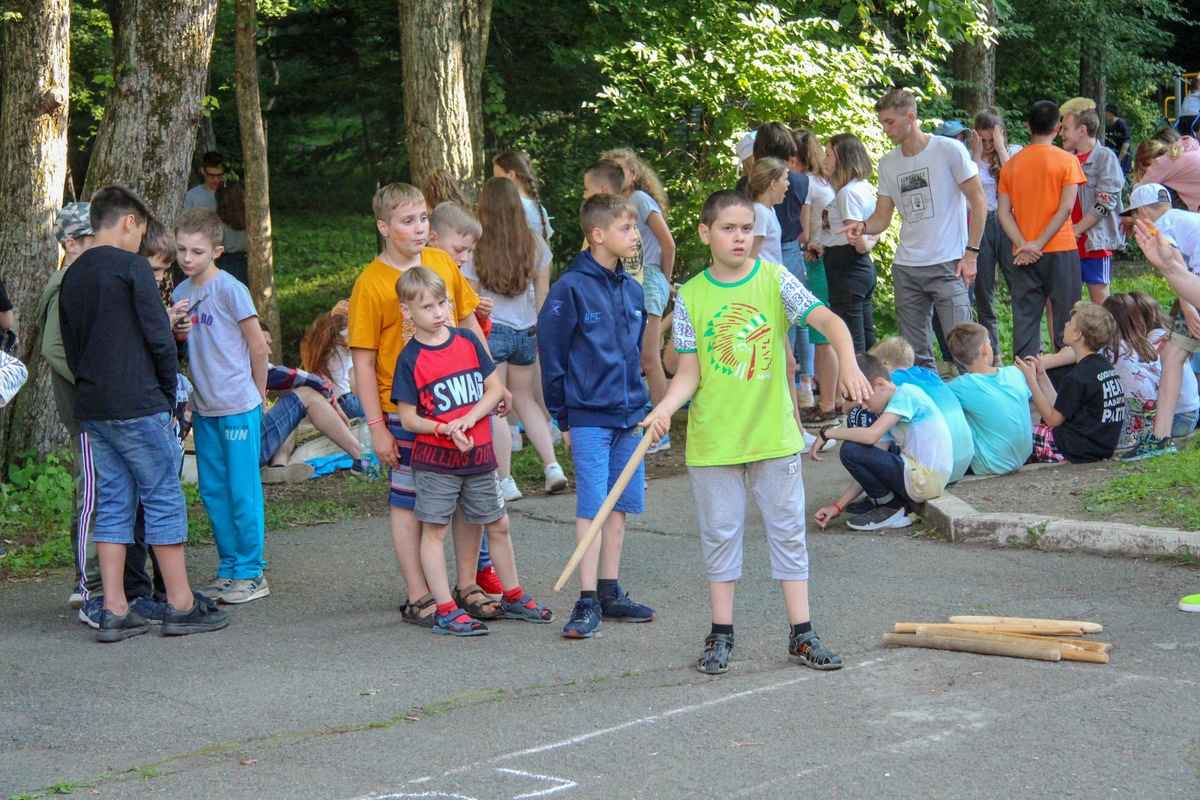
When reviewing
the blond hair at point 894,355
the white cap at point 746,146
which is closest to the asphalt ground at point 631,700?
the blond hair at point 894,355

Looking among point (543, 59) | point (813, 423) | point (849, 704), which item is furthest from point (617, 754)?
point (543, 59)

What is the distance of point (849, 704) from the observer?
4.36 m

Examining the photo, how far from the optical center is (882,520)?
7.32 metres

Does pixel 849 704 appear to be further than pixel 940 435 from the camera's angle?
Answer: No

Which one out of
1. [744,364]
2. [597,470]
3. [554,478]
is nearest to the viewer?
[744,364]

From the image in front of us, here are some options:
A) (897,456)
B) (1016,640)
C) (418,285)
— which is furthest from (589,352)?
(897,456)

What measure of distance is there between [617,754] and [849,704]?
2.97 feet

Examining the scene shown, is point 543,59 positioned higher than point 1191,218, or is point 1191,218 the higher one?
point 543,59

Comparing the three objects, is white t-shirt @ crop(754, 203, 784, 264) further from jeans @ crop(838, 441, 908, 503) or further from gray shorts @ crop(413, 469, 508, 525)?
gray shorts @ crop(413, 469, 508, 525)

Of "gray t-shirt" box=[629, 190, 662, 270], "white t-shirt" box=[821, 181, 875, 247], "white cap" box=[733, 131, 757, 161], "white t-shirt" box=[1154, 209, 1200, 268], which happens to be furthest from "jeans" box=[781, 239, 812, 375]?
"white t-shirt" box=[1154, 209, 1200, 268]

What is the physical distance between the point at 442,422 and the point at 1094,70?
60.6 feet

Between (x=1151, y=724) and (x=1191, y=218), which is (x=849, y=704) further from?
(x=1191, y=218)

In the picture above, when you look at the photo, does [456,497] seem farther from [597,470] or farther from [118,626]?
[118,626]

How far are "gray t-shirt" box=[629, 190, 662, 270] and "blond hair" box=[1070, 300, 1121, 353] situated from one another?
A: 287 centimetres
